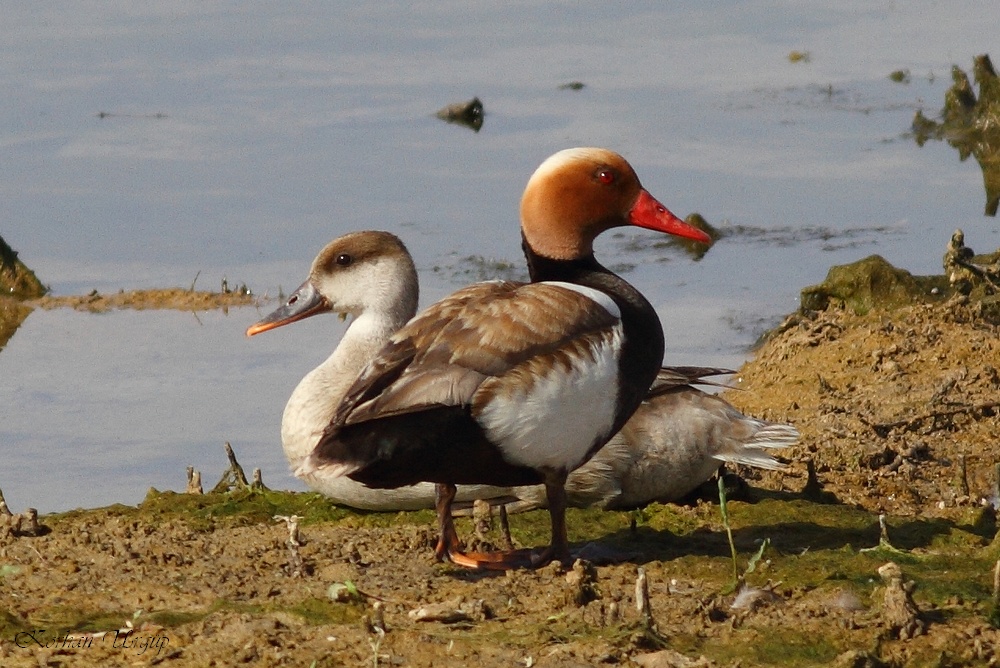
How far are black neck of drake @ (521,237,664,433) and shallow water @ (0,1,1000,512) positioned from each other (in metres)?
1.92

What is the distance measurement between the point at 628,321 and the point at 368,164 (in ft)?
23.1

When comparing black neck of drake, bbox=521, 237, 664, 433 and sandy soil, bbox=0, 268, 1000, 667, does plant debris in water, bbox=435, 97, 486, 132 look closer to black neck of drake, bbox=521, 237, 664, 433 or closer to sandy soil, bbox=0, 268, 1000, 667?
sandy soil, bbox=0, 268, 1000, 667

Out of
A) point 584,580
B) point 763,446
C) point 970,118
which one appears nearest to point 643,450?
point 763,446

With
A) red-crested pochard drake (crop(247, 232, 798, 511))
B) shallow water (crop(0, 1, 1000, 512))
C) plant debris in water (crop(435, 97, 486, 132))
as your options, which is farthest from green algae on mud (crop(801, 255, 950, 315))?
plant debris in water (crop(435, 97, 486, 132))

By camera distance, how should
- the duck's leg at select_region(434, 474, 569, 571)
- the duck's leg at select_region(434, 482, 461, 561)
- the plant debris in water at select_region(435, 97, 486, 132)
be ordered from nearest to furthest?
the duck's leg at select_region(434, 474, 569, 571)
the duck's leg at select_region(434, 482, 461, 561)
the plant debris in water at select_region(435, 97, 486, 132)

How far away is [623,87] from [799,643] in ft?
35.7

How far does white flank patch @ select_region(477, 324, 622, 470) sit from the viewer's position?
205 inches

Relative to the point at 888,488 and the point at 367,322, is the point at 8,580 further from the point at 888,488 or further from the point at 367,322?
the point at 888,488

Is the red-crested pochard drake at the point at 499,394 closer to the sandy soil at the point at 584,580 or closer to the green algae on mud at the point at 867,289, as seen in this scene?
the sandy soil at the point at 584,580

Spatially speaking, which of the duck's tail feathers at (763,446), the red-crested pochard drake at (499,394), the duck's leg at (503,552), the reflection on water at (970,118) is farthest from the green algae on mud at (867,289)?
the reflection on water at (970,118)

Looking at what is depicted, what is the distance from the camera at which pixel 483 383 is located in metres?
5.20

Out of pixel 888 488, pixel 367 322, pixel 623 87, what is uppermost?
pixel 623 87

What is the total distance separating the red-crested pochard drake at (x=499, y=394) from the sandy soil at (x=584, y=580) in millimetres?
325

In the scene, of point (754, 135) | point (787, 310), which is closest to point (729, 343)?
point (787, 310)
